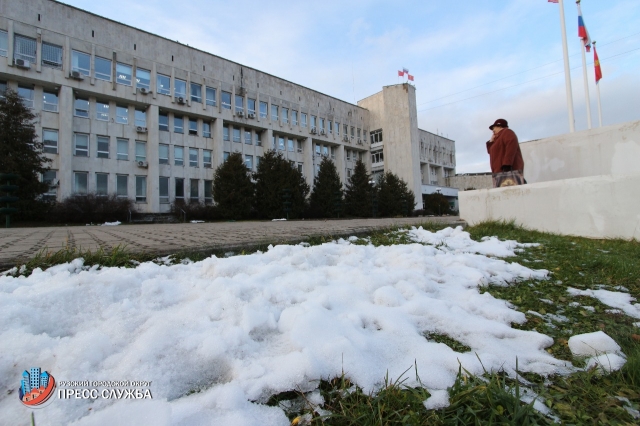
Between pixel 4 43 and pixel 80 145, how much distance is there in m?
7.68

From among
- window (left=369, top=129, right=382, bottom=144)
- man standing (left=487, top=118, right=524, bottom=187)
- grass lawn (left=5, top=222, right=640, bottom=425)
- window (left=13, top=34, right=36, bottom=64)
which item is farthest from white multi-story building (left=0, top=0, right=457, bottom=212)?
grass lawn (left=5, top=222, right=640, bottom=425)

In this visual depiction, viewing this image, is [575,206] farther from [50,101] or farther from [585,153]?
[50,101]

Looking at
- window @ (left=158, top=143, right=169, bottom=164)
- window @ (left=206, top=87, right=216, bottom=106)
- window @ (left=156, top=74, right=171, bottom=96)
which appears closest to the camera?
window @ (left=156, top=74, right=171, bottom=96)

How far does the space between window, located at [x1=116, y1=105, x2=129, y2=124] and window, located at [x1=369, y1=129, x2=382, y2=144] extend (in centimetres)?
3290

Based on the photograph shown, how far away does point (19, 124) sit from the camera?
19.1m

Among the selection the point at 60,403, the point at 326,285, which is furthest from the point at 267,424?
the point at 326,285

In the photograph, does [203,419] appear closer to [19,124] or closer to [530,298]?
[530,298]

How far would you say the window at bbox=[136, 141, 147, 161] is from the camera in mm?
27094

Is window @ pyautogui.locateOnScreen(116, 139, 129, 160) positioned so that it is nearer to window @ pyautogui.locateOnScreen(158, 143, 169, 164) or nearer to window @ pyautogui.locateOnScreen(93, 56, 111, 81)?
window @ pyautogui.locateOnScreen(158, 143, 169, 164)

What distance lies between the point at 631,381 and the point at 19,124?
89.9ft

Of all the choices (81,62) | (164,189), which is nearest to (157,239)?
(164,189)

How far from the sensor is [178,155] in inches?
1159

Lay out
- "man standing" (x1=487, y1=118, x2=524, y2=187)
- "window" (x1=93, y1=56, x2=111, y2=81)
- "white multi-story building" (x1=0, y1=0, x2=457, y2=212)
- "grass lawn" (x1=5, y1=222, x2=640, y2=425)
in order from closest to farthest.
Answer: "grass lawn" (x1=5, y1=222, x2=640, y2=425) < "man standing" (x1=487, y1=118, x2=524, y2=187) < "white multi-story building" (x1=0, y1=0, x2=457, y2=212) < "window" (x1=93, y1=56, x2=111, y2=81)

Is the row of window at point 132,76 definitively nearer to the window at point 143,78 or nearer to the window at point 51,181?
the window at point 143,78
